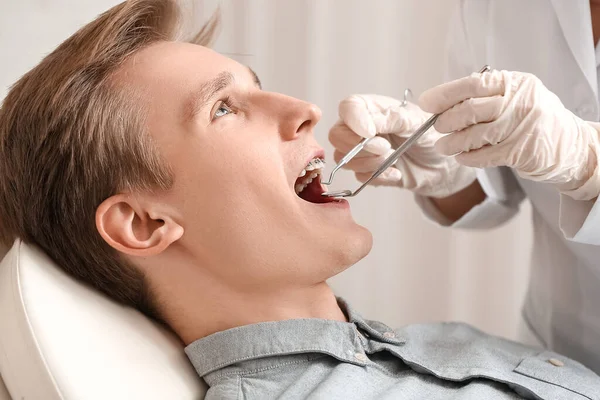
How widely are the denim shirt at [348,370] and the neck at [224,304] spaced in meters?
0.04

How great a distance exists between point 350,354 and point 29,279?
578 mm

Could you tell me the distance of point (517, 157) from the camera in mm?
1181

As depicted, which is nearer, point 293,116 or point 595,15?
point 293,116

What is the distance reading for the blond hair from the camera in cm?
120

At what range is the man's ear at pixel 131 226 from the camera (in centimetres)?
119

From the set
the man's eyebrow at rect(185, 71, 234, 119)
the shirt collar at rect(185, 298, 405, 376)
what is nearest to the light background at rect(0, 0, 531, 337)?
the man's eyebrow at rect(185, 71, 234, 119)

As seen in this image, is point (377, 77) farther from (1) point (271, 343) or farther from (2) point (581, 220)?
(1) point (271, 343)

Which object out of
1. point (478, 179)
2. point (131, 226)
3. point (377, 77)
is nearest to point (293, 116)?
point (131, 226)

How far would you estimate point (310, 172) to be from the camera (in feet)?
4.53

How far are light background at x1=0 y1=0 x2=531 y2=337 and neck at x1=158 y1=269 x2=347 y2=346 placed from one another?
697mm

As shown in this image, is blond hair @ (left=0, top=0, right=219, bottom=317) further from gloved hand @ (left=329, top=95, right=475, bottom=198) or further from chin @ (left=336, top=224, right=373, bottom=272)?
gloved hand @ (left=329, top=95, right=475, bottom=198)

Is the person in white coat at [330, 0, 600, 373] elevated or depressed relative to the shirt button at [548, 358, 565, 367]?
elevated

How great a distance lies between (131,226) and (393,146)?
72 cm

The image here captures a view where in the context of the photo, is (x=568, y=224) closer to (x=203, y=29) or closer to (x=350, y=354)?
(x=350, y=354)
